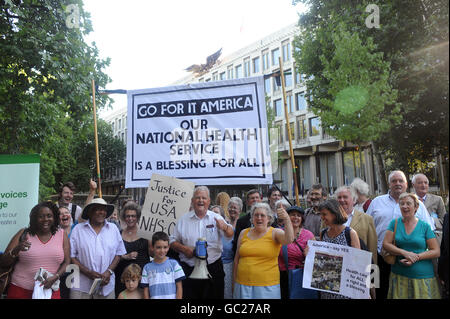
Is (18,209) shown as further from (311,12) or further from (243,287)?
(311,12)

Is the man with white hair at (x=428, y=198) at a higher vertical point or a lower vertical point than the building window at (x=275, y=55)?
lower

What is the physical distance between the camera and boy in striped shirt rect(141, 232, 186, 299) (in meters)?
3.78

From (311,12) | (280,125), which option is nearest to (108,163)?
(280,125)

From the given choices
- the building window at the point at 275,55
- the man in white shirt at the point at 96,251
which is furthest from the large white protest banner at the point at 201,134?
the building window at the point at 275,55

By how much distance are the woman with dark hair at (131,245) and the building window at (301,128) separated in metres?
34.6

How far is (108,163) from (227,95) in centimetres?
5305

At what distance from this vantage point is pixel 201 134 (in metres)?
4.61

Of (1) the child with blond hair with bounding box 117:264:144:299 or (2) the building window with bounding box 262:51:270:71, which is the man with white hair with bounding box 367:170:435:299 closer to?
(1) the child with blond hair with bounding box 117:264:144:299

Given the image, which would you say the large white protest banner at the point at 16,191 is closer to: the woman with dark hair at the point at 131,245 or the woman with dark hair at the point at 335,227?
the woman with dark hair at the point at 131,245

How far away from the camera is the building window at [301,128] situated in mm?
38094

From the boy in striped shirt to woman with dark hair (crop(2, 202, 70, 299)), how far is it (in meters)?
0.87

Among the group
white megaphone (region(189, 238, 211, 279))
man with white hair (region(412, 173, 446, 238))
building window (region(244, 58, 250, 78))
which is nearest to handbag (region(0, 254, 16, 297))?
white megaphone (region(189, 238, 211, 279))

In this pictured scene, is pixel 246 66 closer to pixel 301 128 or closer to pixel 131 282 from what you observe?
pixel 301 128

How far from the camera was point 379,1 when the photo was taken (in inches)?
671
